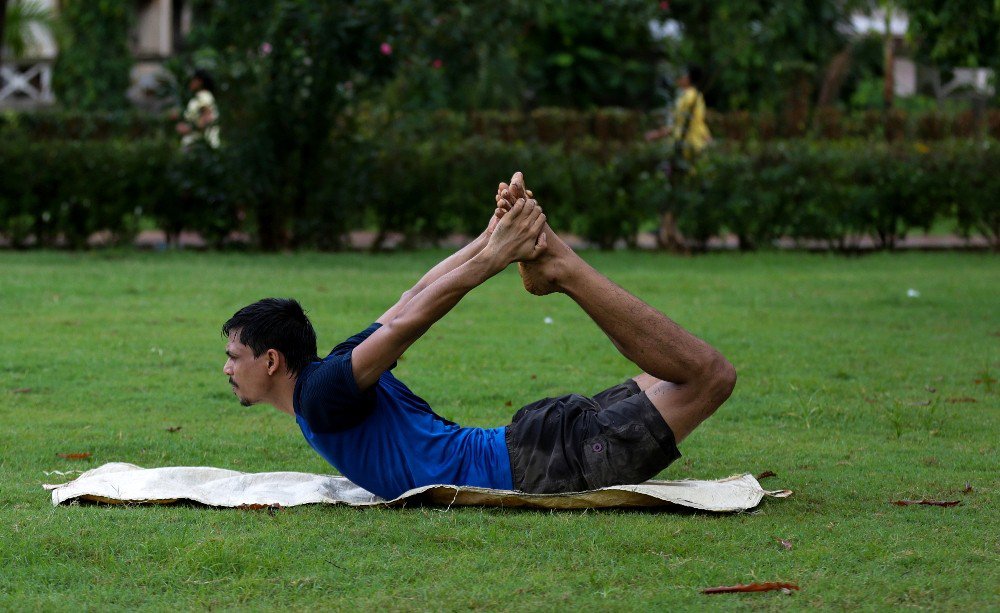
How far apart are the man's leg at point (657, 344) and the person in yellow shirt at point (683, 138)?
10.1m

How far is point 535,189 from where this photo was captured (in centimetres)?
1541

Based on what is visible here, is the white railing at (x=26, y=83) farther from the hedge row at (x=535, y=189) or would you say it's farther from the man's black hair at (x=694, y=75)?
the man's black hair at (x=694, y=75)

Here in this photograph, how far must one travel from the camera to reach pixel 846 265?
1410 cm

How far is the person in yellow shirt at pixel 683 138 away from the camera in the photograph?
581 inches

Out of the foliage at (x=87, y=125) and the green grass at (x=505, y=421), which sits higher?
the foliage at (x=87, y=125)

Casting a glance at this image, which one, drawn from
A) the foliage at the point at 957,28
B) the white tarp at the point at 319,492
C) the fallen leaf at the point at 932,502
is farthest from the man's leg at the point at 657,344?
→ the foliage at the point at 957,28

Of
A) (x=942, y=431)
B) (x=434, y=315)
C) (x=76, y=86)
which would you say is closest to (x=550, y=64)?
(x=76, y=86)

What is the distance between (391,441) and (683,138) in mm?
10664

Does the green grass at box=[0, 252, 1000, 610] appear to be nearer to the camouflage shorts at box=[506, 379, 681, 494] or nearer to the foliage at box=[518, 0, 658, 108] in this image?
the camouflage shorts at box=[506, 379, 681, 494]

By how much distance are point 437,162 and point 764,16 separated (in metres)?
10.9

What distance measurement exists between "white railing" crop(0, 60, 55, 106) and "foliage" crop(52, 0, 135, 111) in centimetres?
498

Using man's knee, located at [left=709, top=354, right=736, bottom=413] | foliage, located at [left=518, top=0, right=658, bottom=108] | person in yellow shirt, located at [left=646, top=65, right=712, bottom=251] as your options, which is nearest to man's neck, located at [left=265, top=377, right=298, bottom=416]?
man's knee, located at [left=709, top=354, right=736, bottom=413]

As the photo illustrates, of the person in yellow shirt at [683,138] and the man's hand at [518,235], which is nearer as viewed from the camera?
the man's hand at [518,235]

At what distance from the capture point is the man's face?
482 centimetres
